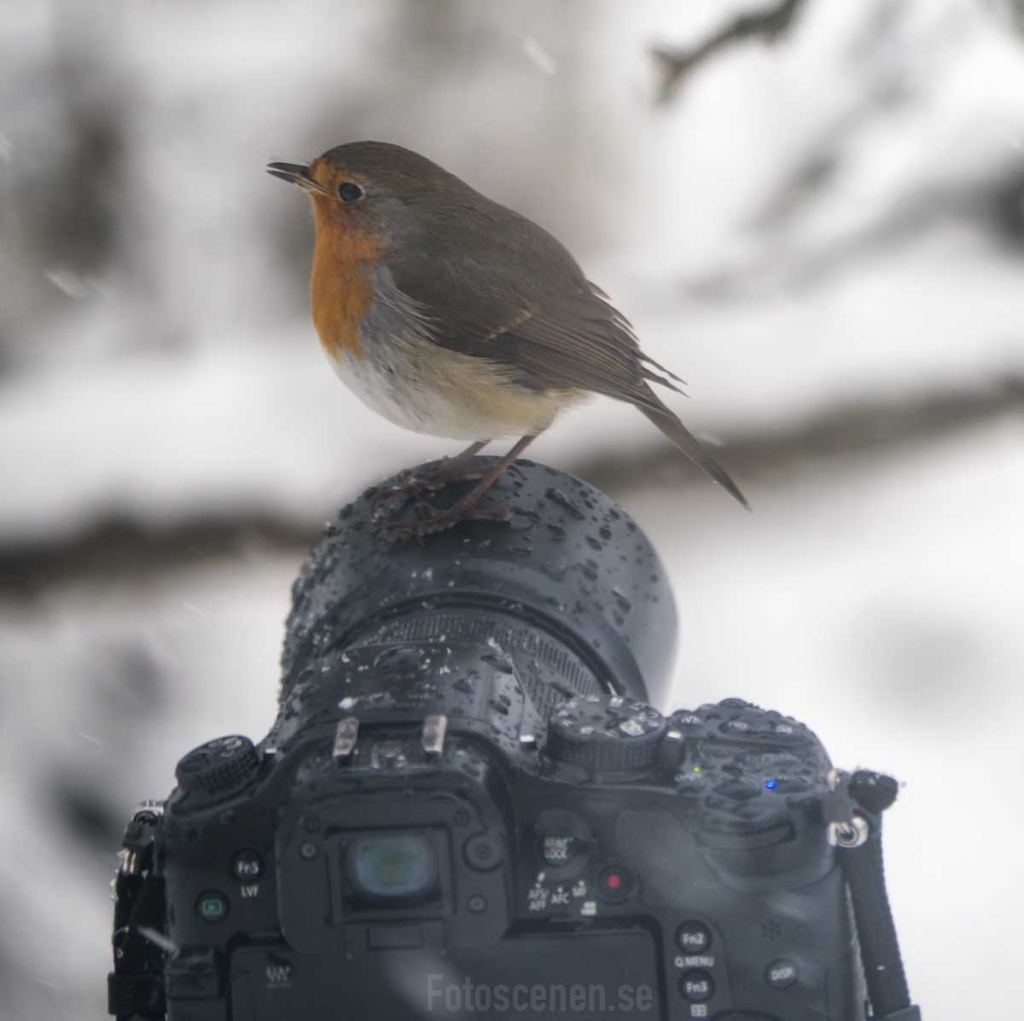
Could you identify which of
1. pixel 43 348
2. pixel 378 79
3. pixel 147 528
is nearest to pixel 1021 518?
pixel 378 79

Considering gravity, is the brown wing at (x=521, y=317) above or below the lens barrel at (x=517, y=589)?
above

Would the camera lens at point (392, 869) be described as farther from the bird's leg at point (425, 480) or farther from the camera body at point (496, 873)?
the bird's leg at point (425, 480)

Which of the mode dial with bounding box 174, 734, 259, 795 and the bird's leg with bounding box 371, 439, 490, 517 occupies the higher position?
the bird's leg with bounding box 371, 439, 490, 517

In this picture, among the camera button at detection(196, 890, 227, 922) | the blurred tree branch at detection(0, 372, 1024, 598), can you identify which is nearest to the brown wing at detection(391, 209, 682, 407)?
the camera button at detection(196, 890, 227, 922)

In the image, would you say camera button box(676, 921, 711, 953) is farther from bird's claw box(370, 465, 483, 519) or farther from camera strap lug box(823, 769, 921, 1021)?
bird's claw box(370, 465, 483, 519)

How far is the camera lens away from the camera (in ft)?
5.41

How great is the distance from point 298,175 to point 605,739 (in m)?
1.19

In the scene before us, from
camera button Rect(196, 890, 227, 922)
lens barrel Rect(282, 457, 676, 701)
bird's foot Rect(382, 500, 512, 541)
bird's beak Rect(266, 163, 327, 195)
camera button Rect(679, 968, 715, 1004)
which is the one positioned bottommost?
camera button Rect(679, 968, 715, 1004)

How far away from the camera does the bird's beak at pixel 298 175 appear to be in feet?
8.09

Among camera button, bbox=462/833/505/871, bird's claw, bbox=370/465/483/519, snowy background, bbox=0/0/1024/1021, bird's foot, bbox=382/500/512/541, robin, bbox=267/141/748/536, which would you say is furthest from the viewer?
snowy background, bbox=0/0/1024/1021

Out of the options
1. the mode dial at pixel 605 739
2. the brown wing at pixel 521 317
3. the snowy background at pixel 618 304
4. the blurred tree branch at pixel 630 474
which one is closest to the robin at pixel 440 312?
the brown wing at pixel 521 317

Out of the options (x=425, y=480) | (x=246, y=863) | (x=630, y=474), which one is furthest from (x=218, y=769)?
(x=630, y=474)

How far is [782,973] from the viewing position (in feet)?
5.49

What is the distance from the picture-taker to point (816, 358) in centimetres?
455
